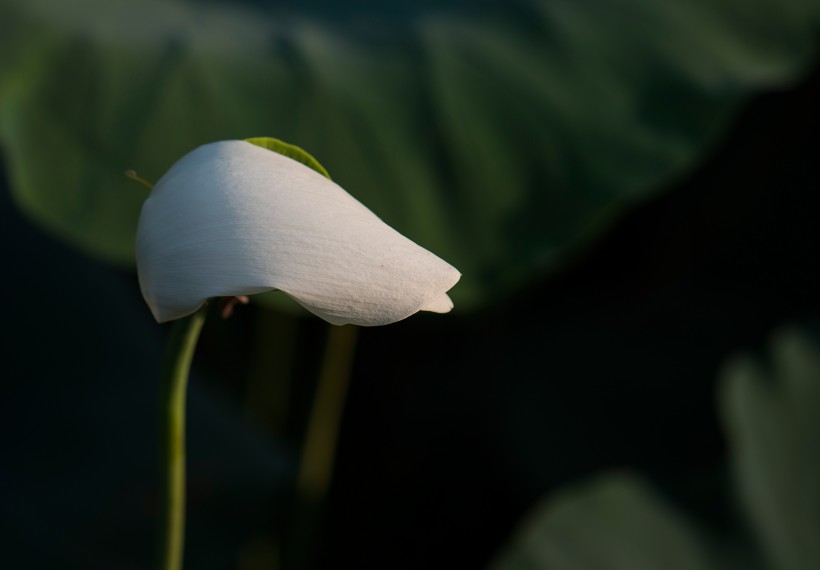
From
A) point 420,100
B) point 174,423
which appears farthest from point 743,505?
point 174,423

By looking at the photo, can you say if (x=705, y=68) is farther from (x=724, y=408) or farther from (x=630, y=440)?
(x=630, y=440)

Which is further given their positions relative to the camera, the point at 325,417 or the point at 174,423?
the point at 325,417

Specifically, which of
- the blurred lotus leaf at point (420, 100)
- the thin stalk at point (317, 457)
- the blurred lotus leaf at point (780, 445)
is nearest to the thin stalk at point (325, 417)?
the thin stalk at point (317, 457)

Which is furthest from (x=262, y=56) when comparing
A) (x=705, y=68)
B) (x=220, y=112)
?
(x=705, y=68)

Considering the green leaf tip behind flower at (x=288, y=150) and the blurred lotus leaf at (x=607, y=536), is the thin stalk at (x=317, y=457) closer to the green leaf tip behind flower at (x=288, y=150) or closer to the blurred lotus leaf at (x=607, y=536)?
the blurred lotus leaf at (x=607, y=536)

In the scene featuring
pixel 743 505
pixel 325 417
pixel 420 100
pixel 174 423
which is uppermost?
A: pixel 420 100

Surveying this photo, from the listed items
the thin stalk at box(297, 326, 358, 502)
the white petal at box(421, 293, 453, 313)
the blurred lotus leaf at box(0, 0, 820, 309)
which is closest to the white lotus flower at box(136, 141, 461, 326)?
the white petal at box(421, 293, 453, 313)

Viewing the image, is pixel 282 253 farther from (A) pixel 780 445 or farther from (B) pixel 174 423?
(A) pixel 780 445
